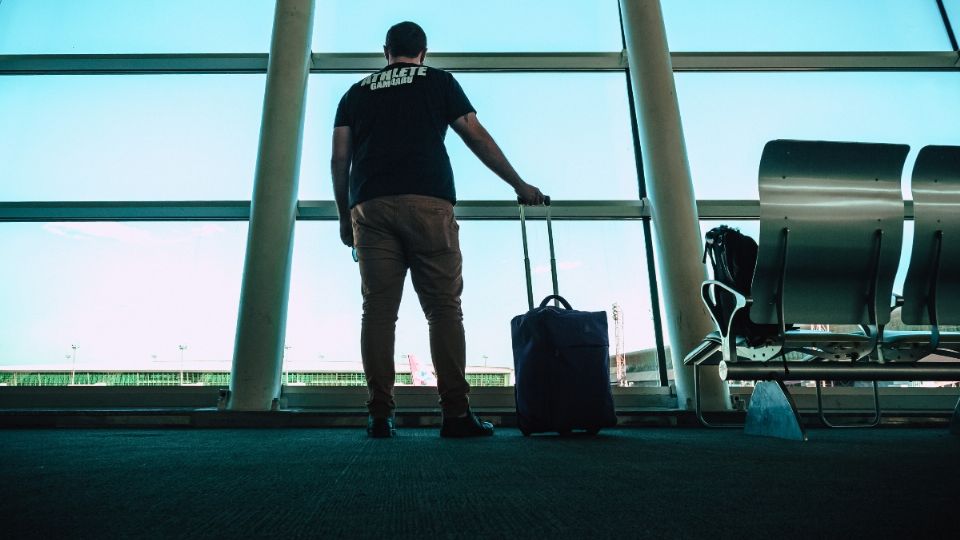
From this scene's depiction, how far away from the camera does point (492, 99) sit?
4.89 meters

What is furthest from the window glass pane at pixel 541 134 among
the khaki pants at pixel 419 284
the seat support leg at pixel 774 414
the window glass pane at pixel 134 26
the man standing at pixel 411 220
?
the seat support leg at pixel 774 414

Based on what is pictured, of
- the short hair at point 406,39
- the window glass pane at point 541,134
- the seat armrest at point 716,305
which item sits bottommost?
the seat armrest at point 716,305

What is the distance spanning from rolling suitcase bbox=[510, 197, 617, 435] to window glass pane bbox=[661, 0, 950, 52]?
327cm

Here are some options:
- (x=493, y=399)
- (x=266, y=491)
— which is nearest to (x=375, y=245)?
(x=266, y=491)

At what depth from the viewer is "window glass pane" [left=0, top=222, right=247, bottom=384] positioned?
4352 millimetres

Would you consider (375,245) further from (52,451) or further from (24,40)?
(24,40)

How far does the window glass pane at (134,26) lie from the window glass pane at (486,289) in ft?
5.30

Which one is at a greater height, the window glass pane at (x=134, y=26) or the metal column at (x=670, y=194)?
the window glass pane at (x=134, y=26)

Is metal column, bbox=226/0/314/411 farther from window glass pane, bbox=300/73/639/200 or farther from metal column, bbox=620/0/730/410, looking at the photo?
metal column, bbox=620/0/730/410

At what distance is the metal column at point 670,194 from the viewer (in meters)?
4.13

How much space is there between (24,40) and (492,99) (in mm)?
3340

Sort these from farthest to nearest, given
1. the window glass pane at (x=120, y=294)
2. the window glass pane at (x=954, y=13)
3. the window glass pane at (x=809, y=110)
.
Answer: the window glass pane at (x=954, y=13) < the window glass pane at (x=809, y=110) < the window glass pane at (x=120, y=294)

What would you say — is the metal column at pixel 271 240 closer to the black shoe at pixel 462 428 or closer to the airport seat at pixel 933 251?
the black shoe at pixel 462 428

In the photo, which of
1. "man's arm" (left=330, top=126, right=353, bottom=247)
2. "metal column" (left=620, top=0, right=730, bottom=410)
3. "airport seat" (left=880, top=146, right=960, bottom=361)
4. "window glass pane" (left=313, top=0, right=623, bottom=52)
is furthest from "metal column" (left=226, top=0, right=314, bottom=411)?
"airport seat" (left=880, top=146, right=960, bottom=361)
